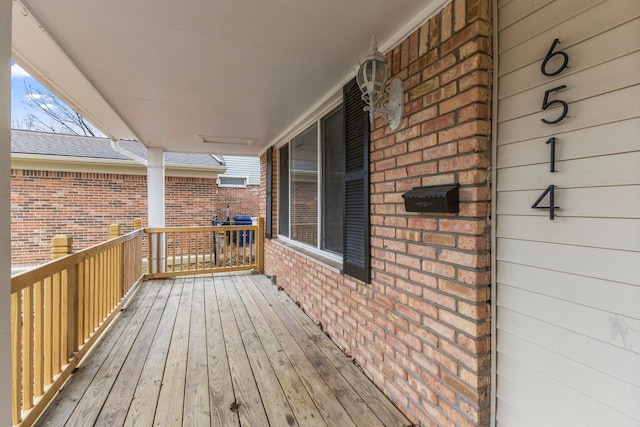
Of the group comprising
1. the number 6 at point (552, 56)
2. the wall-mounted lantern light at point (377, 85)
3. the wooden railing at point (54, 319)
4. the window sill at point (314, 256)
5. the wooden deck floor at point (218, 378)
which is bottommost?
the wooden deck floor at point (218, 378)

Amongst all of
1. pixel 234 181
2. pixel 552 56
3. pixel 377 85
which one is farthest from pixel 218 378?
pixel 234 181

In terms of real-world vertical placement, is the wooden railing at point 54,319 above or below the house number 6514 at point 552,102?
below

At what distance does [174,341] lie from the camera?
270cm

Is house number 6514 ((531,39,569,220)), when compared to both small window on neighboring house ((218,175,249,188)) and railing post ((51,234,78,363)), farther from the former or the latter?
small window on neighboring house ((218,175,249,188))

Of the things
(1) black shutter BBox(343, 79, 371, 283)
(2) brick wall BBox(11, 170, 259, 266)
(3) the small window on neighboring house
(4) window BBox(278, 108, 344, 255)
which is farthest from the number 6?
(3) the small window on neighboring house

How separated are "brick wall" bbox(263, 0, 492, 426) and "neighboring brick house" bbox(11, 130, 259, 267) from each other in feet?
21.5

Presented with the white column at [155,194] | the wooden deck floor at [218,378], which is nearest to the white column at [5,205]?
the wooden deck floor at [218,378]

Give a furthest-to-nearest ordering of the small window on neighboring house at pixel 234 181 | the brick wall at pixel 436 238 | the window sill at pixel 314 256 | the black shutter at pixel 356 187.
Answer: the small window on neighboring house at pixel 234 181 → the window sill at pixel 314 256 → the black shutter at pixel 356 187 → the brick wall at pixel 436 238

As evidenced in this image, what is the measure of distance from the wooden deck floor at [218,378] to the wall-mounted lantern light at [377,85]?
1.77 m

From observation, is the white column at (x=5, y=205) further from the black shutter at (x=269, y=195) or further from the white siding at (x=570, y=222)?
the black shutter at (x=269, y=195)

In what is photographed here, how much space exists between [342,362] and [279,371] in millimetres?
494

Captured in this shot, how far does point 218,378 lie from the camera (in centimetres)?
211

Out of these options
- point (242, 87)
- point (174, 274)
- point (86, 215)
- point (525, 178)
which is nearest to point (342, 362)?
point (525, 178)

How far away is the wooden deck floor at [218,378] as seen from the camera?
1731mm
